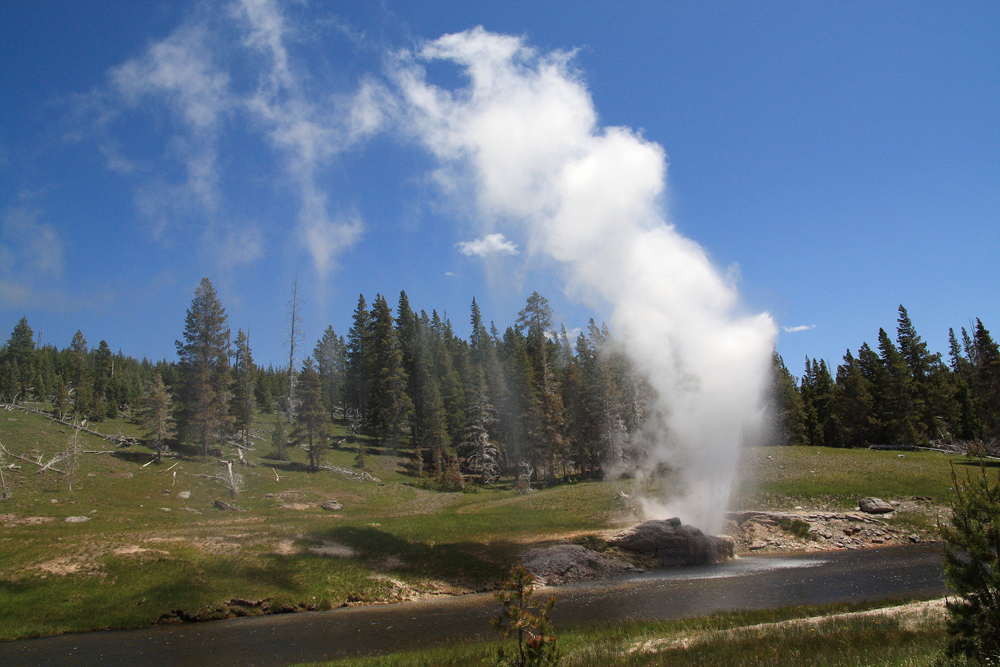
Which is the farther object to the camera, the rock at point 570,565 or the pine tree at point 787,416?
the pine tree at point 787,416

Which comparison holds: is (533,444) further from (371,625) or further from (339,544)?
(371,625)

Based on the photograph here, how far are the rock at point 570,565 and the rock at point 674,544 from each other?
228 centimetres

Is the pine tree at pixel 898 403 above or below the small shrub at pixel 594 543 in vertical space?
above

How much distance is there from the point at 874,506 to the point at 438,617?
4028cm

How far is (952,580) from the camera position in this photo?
1017cm

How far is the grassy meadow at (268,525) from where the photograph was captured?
27641 millimetres

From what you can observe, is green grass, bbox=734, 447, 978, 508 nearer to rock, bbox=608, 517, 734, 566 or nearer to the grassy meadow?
the grassy meadow

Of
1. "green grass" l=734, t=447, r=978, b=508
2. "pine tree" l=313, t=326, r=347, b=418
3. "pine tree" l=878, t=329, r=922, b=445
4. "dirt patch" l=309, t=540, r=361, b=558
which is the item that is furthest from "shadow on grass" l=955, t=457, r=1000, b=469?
"pine tree" l=313, t=326, r=347, b=418

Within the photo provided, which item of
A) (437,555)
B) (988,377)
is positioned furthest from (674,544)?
(988,377)

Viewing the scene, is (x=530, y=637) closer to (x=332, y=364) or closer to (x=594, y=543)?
(x=594, y=543)

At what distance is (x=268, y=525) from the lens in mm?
40375

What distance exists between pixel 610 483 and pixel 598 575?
87.3ft

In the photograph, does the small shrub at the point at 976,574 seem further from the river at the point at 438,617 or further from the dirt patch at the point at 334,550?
the dirt patch at the point at 334,550

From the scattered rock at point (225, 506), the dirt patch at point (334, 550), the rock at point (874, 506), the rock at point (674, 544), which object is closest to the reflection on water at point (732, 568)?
the rock at point (674, 544)
